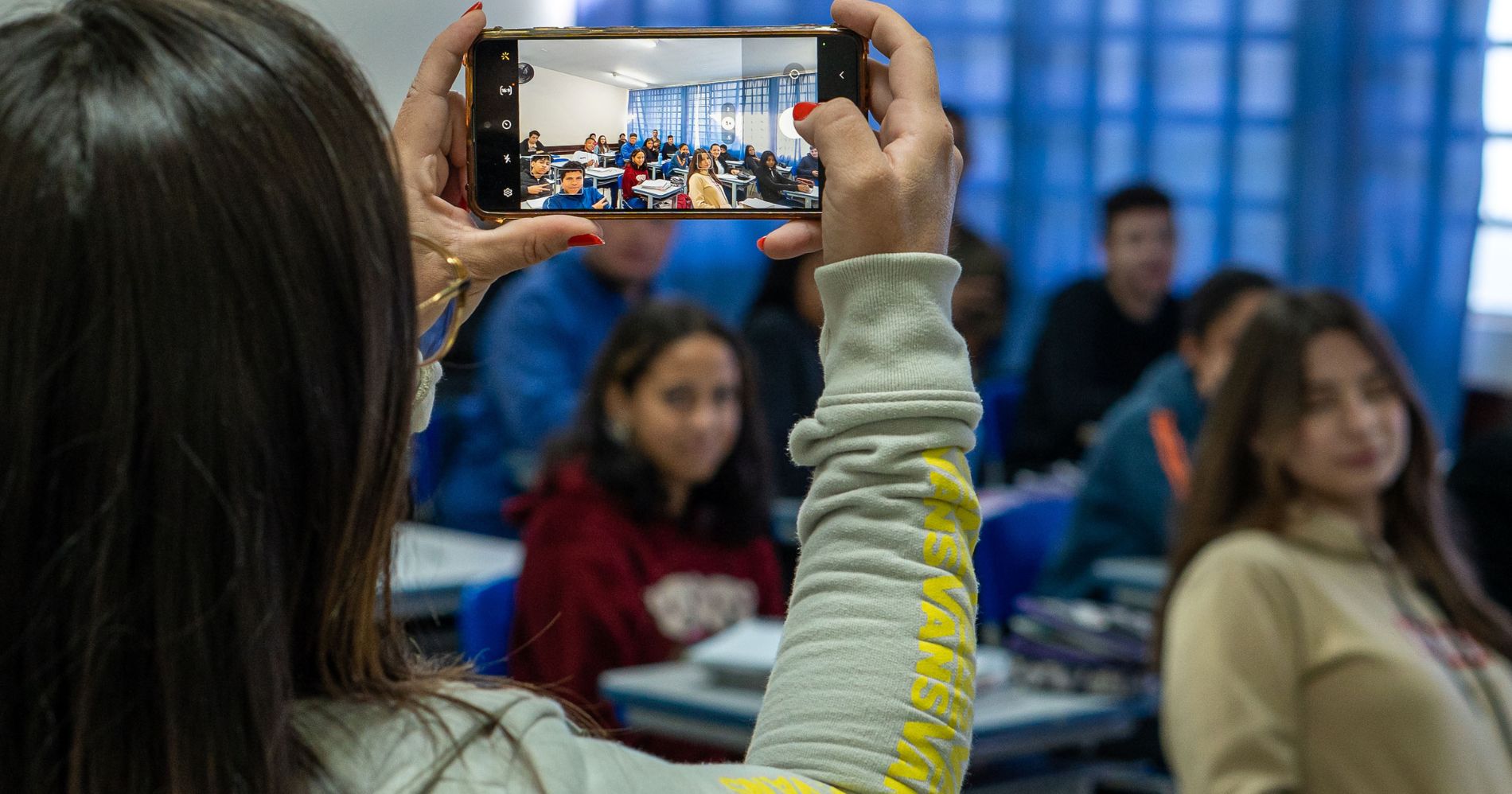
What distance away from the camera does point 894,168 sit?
0.68m

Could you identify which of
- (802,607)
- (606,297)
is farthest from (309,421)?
(606,297)

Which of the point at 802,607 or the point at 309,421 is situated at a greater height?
the point at 309,421

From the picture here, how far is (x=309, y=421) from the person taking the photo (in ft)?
1.66

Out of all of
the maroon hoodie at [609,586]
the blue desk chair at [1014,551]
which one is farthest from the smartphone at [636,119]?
the blue desk chair at [1014,551]

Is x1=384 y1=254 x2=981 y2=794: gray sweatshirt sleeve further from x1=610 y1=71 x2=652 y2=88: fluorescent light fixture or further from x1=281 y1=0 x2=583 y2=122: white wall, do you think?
x1=281 y1=0 x2=583 y2=122: white wall

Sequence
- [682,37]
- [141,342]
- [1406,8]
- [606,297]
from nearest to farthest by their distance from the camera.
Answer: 1. [141,342]
2. [682,37]
3. [606,297]
4. [1406,8]

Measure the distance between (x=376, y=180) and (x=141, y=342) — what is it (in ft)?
0.34

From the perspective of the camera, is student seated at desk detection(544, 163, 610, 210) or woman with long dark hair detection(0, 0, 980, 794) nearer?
woman with long dark hair detection(0, 0, 980, 794)

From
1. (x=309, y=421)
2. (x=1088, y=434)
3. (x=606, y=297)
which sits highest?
(x=309, y=421)

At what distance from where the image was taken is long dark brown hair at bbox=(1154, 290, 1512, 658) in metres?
2.39

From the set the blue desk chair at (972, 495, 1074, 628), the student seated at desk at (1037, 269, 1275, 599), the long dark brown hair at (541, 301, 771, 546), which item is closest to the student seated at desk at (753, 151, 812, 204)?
the long dark brown hair at (541, 301, 771, 546)

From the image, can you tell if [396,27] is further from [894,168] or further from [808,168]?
[894,168]

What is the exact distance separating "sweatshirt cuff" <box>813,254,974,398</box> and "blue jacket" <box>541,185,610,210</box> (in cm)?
21

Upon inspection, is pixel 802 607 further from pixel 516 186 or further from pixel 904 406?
pixel 516 186
